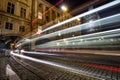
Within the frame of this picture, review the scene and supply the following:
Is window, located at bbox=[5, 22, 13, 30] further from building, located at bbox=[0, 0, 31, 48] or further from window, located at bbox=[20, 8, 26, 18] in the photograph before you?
window, located at bbox=[20, 8, 26, 18]

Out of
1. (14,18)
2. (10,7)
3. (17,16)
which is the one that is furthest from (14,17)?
(10,7)

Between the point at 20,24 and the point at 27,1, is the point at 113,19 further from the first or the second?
the point at 27,1

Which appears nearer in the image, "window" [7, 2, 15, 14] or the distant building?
the distant building

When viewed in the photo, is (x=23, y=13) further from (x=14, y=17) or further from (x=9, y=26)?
(x=9, y=26)

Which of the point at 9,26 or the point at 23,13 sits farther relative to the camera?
the point at 23,13

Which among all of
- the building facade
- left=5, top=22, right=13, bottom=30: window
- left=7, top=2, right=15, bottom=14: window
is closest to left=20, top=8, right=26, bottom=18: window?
the building facade

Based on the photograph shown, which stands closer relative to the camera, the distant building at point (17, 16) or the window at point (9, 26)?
the distant building at point (17, 16)

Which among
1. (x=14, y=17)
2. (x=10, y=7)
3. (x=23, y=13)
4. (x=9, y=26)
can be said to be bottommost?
(x=9, y=26)

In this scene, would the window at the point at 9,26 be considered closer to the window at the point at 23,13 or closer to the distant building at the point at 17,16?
the distant building at the point at 17,16

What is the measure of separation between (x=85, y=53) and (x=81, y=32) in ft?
7.42

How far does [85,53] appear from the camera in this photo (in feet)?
39.4

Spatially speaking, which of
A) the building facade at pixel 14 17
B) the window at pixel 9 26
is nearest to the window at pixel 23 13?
the building facade at pixel 14 17

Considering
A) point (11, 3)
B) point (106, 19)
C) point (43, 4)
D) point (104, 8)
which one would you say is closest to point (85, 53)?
point (106, 19)

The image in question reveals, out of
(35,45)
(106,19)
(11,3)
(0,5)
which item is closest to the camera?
(106,19)
